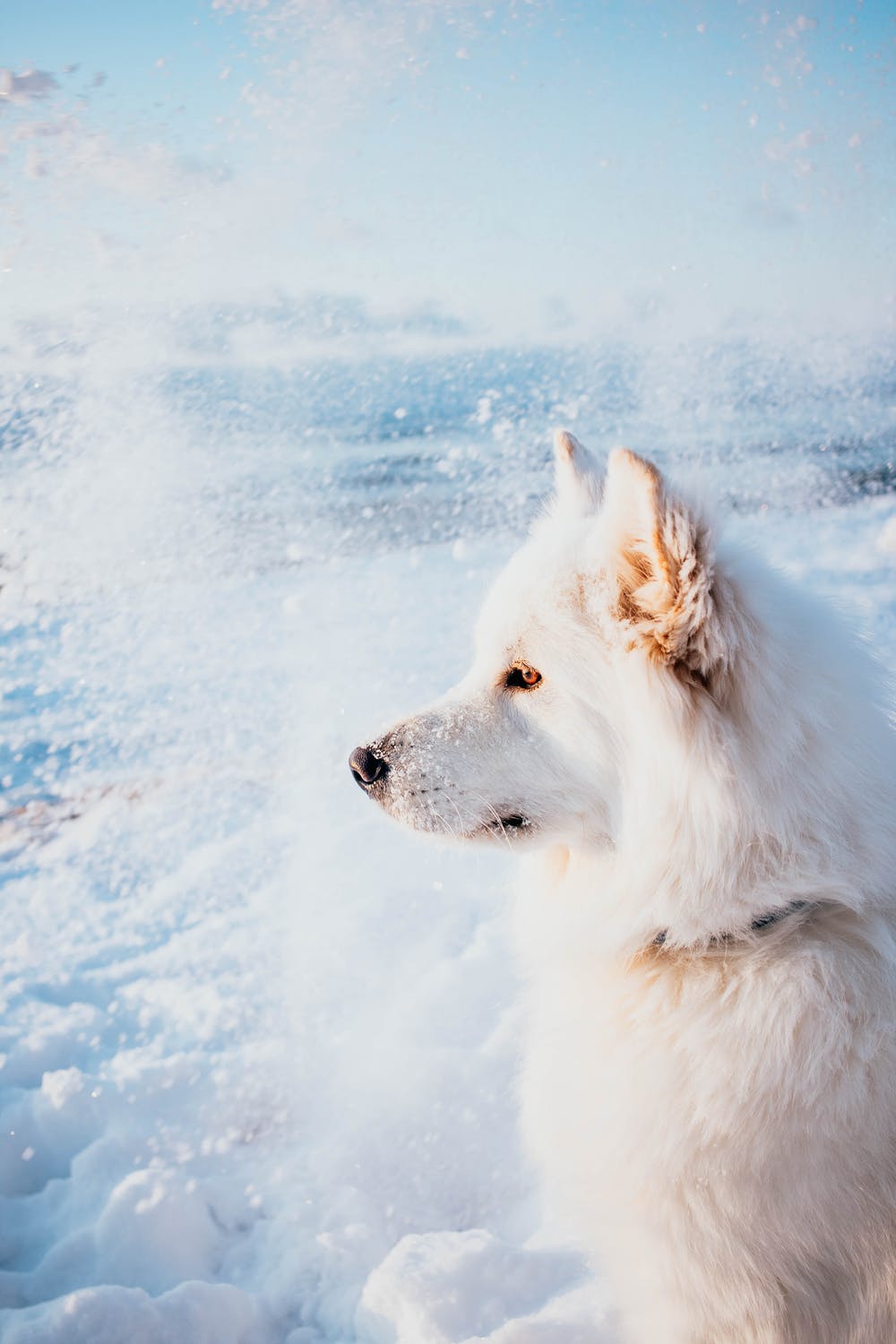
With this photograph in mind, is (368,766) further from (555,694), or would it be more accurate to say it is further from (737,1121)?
(737,1121)

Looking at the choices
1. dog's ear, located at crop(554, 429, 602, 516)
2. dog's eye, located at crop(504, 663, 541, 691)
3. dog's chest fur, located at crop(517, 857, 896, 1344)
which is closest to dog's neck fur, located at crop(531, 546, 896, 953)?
dog's chest fur, located at crop(517, 857, 896, 1344)

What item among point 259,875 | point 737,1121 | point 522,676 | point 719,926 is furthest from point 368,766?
point 259,875

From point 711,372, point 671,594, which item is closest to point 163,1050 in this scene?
point 671,594

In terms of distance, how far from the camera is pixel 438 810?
185 centimetres

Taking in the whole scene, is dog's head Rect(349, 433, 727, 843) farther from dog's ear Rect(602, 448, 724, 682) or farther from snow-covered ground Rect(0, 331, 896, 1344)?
snow-covered ground Rect(0, 331, 896, 1344)

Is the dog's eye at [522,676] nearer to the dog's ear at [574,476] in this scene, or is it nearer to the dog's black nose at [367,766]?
the dog's black nose at [367,766]

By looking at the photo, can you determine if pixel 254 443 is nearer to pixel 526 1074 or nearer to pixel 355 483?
pixel 355 483

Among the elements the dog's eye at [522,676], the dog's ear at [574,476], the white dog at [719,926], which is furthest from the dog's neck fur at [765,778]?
the dog's ear at [574,476]

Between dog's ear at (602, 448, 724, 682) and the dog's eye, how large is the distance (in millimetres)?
298

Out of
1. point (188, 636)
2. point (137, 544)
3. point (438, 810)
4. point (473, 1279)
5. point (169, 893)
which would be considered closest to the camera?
point (438, 810)

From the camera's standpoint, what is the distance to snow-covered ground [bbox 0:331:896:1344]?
227cm

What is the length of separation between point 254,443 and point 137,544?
2.60 metres

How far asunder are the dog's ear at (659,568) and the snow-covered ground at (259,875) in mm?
216

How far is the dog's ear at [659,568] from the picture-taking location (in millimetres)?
1329
